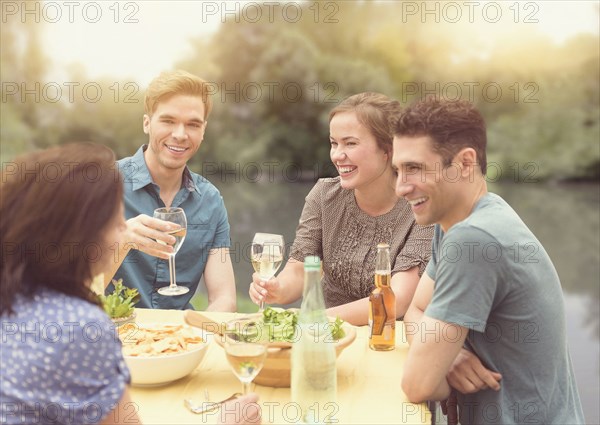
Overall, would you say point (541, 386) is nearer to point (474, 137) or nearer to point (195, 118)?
point (474, 137)

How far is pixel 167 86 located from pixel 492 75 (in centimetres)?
1314

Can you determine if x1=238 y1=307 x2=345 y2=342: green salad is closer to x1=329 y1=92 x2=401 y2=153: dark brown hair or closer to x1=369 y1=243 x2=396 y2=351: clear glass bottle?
x1=369 y1=243 x2=396 y2=351: clear glass bottle

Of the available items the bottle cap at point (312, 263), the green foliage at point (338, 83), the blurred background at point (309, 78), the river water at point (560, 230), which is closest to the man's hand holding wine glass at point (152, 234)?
the bottle cap at point (312, 263)

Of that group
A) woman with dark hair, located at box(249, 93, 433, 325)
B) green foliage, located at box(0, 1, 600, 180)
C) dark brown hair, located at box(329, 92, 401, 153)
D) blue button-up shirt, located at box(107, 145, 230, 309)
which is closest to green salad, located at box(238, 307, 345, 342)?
woman with dark hair, located at box(249, 93, 433, 325)

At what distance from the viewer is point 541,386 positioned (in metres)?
1.53

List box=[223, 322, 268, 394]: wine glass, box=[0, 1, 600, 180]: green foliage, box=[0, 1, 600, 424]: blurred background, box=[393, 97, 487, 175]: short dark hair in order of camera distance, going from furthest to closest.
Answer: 1. box=[0, 1, 600, 180]: green foliage
2. box=[0, 1, 600, 424]: blurred background
3. box=[393, 97, 487, 175]: short dark hair
4. box=[223, 322, 268, 394]: wine glass

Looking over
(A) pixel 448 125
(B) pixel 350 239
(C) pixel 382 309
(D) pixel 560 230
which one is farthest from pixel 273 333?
(D) pixel 560 230

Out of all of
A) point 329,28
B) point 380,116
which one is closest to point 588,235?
point 329,28

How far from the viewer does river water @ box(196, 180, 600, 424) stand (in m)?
5.61

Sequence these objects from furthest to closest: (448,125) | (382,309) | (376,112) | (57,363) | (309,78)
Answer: (309,78) < (376,112) < (382,309) < (448,125) < (57,363)

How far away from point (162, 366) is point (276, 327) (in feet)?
0.86

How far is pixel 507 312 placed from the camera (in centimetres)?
151

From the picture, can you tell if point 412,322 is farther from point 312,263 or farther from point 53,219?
point 53,219

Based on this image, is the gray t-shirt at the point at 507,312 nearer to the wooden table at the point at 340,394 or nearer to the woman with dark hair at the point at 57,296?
the wooden table at the point at 340,394
